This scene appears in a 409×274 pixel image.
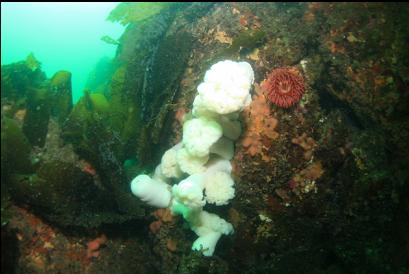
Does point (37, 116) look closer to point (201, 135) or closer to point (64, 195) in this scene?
point (64, 195)

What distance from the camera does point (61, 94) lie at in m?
4.64

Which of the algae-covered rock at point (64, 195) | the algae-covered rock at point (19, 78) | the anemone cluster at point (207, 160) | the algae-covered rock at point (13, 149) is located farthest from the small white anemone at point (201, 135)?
the algae-covered rock at point (19, 78)

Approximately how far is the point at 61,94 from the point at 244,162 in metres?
2.89

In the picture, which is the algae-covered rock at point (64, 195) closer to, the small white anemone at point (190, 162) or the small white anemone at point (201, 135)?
the small white anemone at point (190, 162)

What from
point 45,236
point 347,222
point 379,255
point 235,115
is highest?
point 235,115

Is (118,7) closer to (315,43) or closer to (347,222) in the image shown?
(315,43)

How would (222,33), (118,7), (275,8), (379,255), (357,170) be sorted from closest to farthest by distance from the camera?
1. (357,170)
2. (379,255)
3. (222,33)
4. (275,8)
5. (118,7)

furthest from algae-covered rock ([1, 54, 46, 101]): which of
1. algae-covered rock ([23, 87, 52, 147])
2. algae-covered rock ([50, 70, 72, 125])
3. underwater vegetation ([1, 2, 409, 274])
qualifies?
algae-covered rock ([50, 70, 72, 125])

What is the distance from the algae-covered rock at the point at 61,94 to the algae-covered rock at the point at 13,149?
3.06 feet

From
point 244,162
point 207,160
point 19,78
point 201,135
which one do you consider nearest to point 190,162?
point 207,160

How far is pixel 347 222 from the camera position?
355 cm

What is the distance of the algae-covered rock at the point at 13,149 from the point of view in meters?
3.46

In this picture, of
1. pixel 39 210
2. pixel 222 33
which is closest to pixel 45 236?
pixel 39 210

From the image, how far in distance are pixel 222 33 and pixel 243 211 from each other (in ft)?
8.03
